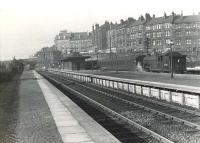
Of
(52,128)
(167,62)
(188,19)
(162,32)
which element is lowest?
(52,128)

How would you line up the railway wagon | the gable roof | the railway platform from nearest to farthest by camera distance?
the railway platform → the railway wagon → the gable roof

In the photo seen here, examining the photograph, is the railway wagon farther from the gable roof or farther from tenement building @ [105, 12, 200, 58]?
the gable roof

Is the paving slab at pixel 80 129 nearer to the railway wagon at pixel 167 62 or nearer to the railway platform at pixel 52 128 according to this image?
the railway platform at pixel 52 128

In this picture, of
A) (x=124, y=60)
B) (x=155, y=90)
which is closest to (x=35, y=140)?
(x=155, y=90)

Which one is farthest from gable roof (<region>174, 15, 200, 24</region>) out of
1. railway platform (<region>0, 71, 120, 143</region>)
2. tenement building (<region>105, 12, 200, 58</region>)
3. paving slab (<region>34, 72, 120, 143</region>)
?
paving slab (<region>34, 72, 120, 143</region>)

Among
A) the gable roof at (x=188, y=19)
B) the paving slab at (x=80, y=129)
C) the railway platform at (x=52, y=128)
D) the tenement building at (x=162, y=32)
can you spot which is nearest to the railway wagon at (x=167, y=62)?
the railway platform at (x=52, y=128)

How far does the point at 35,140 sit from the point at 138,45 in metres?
167

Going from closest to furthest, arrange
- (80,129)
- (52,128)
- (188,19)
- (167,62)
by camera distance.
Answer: (80,129) → (52,128) → (167,62) → (188,19)

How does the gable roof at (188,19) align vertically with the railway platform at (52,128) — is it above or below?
above

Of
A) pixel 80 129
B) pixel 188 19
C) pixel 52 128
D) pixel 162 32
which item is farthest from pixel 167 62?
pixel 162 32

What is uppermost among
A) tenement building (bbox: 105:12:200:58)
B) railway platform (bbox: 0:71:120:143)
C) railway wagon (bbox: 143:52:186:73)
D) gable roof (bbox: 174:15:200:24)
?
gable roof (bbox: 174:15:200:24)

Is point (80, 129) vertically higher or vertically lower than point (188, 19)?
lower

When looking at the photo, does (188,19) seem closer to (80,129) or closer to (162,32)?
(162,32)

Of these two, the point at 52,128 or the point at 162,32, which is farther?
the point at 162,32
